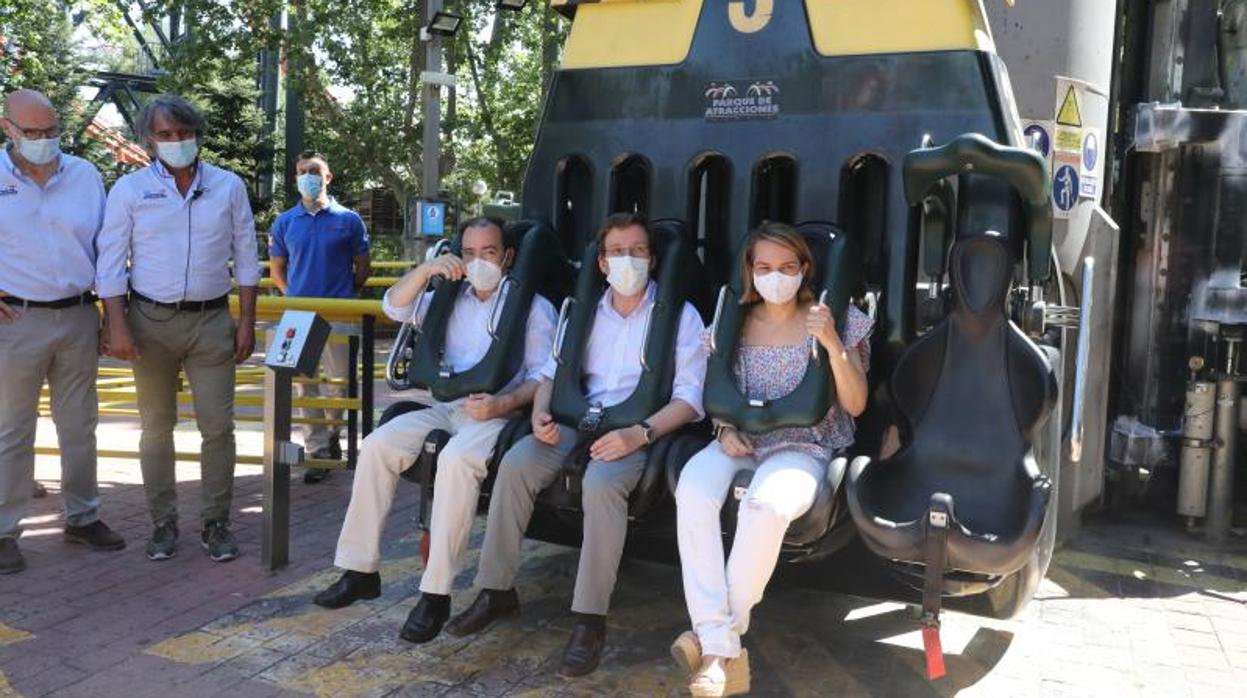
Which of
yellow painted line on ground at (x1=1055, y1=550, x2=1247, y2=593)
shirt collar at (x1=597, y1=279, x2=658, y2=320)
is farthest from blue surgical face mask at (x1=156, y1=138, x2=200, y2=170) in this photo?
yellow painted line on ground at (x1=1055, y1=550, x2=1247, y2=593)

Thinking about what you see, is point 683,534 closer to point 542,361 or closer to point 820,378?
point 820,378

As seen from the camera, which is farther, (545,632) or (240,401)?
(240,401)

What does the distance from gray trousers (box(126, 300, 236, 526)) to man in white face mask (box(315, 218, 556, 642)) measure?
3.09 ft

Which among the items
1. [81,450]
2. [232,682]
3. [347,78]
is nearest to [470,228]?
[232,682]

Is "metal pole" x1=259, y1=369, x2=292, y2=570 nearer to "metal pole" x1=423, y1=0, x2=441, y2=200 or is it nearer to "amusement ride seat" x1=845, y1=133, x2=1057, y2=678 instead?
"amusement ride seat" x1=845, y1=133, x2=1057, y2=678

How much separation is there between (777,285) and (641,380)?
60cm

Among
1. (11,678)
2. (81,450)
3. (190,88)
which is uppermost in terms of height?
(190,88)

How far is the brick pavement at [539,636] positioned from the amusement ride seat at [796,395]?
646 mm

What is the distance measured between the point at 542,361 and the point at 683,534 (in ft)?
Answer: 3.59

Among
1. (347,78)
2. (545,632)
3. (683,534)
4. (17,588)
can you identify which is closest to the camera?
(683,534)

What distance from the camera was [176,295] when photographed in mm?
4734

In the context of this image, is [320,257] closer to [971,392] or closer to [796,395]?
[796,395]

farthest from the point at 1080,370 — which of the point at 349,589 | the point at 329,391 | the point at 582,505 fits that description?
the point at 329,391

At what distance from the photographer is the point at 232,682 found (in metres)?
3.58
